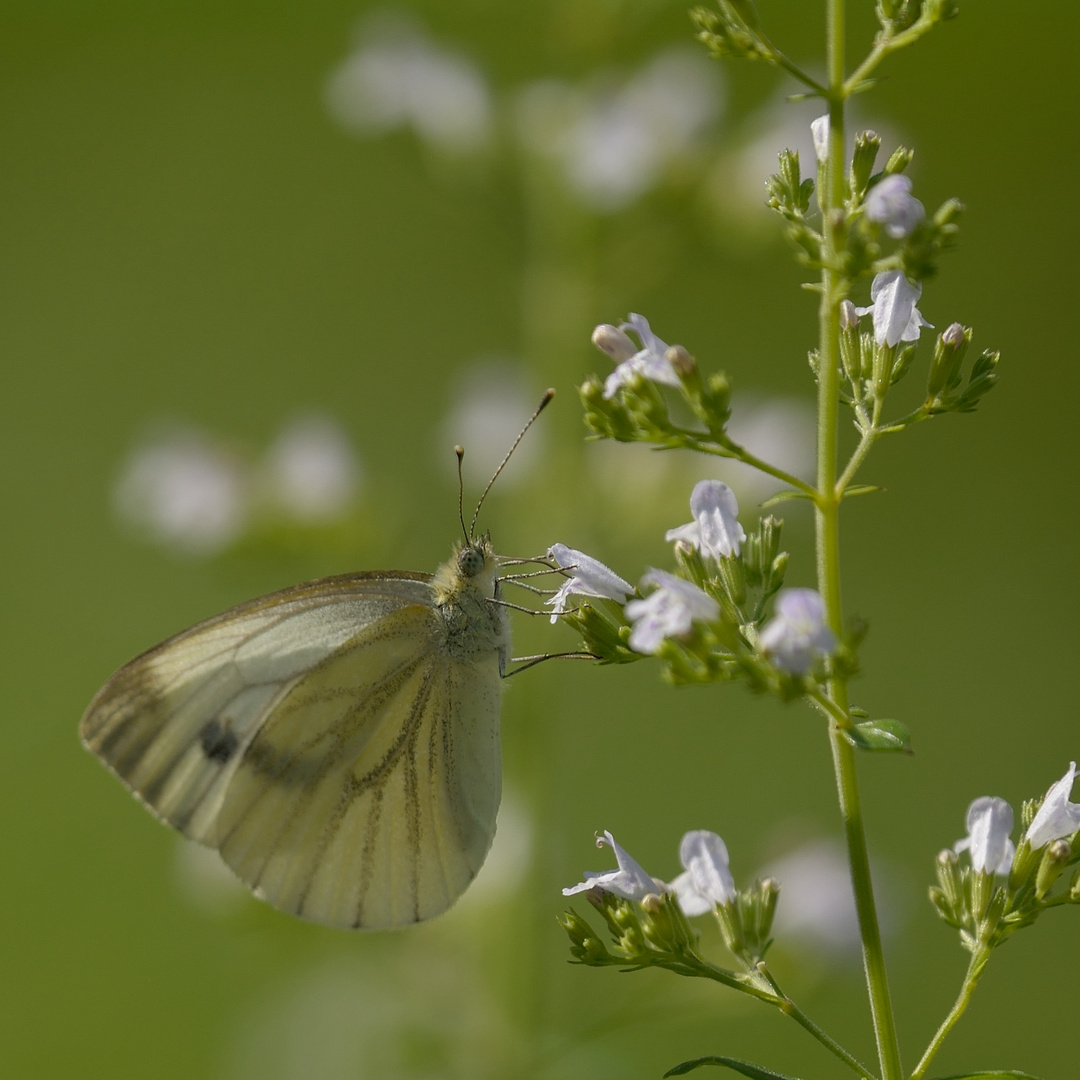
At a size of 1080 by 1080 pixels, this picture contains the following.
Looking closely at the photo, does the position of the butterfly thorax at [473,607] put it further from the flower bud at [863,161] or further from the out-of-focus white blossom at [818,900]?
the flower bud at [863,161]

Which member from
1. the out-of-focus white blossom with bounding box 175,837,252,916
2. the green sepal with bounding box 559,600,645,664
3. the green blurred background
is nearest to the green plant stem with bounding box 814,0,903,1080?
the green sepal with bounding box 559,600,645,664

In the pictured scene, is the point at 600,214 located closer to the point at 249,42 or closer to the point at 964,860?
Result: the point at 964,860

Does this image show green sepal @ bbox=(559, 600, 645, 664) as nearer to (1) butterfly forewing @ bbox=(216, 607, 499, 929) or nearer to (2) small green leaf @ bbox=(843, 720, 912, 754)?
(2) small green leaf @ bbox=(843, 720, 912, 754)

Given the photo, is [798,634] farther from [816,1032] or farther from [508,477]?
[508,477]

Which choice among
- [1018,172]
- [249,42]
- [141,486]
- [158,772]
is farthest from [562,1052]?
[249,42]

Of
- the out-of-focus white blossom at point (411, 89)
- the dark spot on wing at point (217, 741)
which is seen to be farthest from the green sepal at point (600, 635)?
the out-of-focus white blossom at point (411, 89)

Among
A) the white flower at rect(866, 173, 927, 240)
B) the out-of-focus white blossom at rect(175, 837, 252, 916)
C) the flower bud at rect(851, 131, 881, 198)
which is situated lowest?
the out-of-focus white blossom at rect(175, 837, 252, 916)
